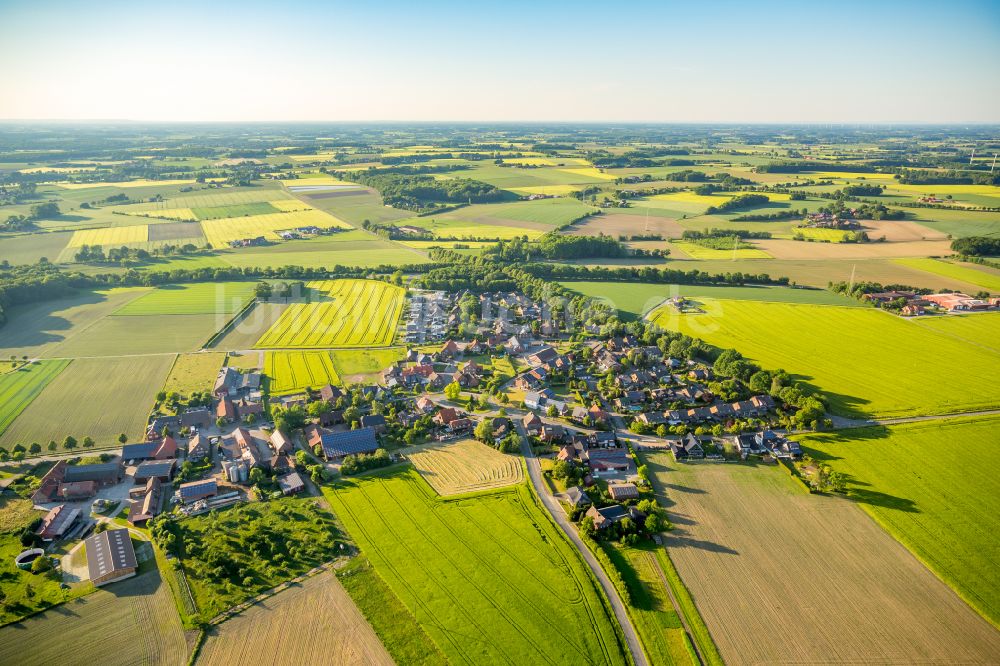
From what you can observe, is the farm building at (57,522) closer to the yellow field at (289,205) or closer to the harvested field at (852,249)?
the harvested field at (852,249)

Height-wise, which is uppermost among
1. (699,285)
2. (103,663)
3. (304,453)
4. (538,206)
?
(538,206)

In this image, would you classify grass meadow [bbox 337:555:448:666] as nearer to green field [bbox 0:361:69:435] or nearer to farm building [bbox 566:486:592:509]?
farm building [bbox 566:486:592:509]

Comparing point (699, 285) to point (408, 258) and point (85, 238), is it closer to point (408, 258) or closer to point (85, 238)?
point (408, 258)

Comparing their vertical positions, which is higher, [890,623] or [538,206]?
[538,206]

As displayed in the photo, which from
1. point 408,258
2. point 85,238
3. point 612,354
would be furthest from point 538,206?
point 85,238

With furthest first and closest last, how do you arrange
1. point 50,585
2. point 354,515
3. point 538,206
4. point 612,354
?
point 538,206
point 612,354
point 354,515
point 50,585

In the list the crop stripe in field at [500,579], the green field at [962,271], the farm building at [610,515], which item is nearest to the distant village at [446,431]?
the farm building at [610,515]
